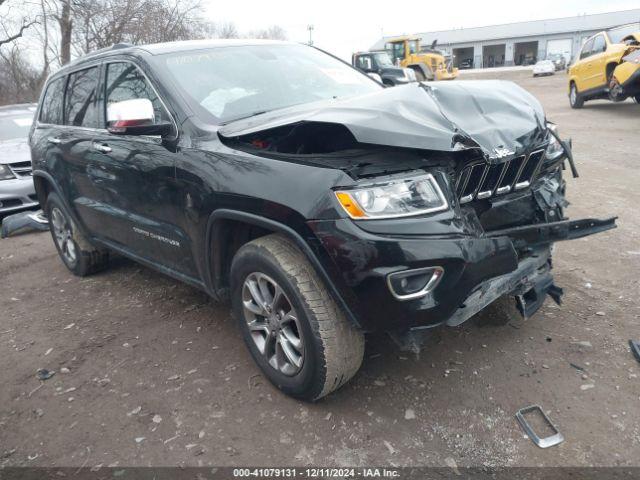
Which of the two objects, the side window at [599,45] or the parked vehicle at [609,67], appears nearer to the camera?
the parked vehicle at [609,67]

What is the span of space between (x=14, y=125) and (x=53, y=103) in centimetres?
450

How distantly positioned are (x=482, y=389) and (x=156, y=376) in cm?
188

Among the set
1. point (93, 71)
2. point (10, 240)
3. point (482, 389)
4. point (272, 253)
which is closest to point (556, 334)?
point (482, 389)

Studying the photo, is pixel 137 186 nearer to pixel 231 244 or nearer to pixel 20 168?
pixel 231 244

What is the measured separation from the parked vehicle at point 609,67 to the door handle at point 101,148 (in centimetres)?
1020

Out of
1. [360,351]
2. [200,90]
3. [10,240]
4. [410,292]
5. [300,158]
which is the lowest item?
[10,240]

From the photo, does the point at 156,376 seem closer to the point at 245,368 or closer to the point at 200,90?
the point at 245,368

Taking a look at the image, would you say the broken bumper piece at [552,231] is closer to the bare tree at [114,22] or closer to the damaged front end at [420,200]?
the damaged front end at [420,200]

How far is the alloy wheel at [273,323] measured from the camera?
258 centimetres

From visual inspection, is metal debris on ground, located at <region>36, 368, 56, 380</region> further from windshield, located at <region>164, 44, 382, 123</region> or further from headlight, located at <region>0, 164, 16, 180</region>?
headlight, located at <region>0, 164, 16, 180</region>

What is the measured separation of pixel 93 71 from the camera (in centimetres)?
396

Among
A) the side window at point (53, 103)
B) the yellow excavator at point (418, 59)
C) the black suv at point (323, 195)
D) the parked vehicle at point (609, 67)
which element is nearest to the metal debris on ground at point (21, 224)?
the side window at point (53, 103)

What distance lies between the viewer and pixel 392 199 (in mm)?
2184

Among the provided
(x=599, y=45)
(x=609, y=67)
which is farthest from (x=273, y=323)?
(x=599, y=45)
